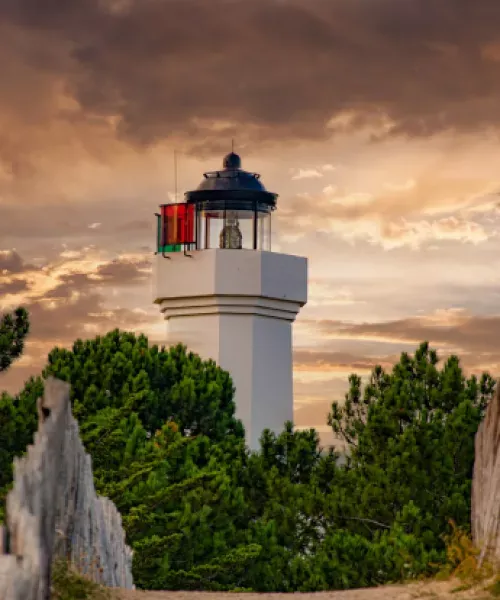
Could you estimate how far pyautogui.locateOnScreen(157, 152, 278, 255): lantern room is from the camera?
4331 cm

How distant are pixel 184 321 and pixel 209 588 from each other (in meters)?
14.0

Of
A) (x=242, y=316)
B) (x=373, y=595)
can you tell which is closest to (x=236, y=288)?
(x=242, y=316)

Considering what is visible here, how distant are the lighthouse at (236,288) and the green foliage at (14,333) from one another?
9611mm

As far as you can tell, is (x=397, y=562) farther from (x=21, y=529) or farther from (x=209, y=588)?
(x=21, y=529)

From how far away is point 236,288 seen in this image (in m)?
42.4

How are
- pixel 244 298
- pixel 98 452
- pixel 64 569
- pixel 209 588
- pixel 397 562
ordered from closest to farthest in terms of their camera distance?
1. pixel 64 569
2. pixel 397 562
3. pixel 209 588
4. pixel 98 452
5. pixel 244 298

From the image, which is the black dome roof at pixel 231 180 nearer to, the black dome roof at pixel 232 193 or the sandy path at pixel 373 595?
the black dome roof at pixel 232 193

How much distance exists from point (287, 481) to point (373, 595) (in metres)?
15.7

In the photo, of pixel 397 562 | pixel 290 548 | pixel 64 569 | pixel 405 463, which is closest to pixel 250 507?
pixel 290 548

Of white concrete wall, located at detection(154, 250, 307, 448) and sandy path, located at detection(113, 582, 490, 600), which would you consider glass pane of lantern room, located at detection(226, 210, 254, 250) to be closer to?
white concrete wall, located at detection(154, 250, 307, 448)

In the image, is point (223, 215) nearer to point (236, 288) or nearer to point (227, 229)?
point (227, 229)

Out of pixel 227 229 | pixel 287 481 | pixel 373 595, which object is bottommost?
pixel 373 595

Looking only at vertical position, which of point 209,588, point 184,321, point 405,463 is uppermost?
point 184,321

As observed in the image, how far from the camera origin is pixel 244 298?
1676 inches
